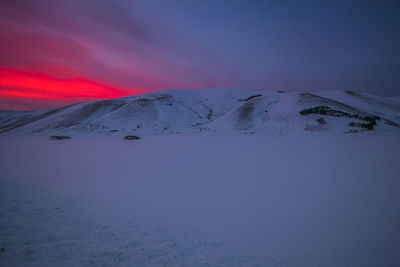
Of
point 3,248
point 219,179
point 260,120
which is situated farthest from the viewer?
point 260,120

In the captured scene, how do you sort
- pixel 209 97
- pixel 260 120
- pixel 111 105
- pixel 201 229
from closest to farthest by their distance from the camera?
pixel 201 229, pixel 260 120, pixel 111 105, pixel 209 97

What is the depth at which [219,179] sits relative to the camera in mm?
7258

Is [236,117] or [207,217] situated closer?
[207,217]

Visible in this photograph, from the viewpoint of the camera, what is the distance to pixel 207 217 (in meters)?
4.80

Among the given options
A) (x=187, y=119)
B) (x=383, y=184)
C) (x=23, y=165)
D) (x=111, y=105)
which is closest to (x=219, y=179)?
(x=383, y=184)

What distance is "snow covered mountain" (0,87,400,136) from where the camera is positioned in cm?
2409

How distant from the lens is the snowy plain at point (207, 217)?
3.52 m

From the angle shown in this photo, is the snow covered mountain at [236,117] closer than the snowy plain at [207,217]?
No

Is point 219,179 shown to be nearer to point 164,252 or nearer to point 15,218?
point 164,252

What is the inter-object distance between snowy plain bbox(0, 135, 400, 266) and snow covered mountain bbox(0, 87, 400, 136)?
18.3 metres

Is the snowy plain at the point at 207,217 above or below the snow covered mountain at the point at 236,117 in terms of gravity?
below

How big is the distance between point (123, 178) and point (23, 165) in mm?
7264

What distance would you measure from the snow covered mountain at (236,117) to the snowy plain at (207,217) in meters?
18.3

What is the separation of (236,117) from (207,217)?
107 ft
